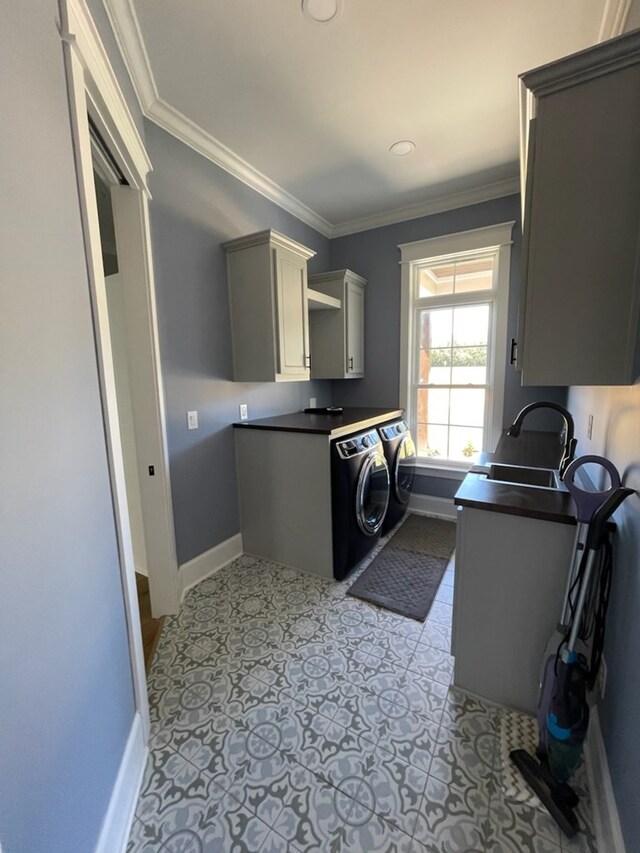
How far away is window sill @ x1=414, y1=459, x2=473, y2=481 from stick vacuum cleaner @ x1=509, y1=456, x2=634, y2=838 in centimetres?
206

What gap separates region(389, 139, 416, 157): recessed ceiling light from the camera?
2.24 m

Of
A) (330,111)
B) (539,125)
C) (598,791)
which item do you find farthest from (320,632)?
(330,111)

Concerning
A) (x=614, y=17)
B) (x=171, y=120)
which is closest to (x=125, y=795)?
(x=171, y=120)

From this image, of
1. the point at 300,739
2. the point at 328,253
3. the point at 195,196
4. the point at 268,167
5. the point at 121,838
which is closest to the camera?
the point at 121,838

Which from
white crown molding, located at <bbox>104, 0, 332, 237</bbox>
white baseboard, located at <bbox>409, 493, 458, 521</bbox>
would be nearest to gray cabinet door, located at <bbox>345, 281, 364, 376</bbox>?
white crown molding, located at <bbox>104, 0, 332, 237</bbox>

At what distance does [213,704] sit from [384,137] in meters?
3.22

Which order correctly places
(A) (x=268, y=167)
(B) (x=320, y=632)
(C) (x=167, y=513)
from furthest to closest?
1. (A) (x=268, y=167)
2. (C) (x=167, y=513)
3. (B) (x=320, y=632)

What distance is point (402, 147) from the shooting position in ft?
7.50

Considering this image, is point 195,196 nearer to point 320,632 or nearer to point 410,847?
point 320,632

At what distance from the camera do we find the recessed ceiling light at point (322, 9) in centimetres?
136

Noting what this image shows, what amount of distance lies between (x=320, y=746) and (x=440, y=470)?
2.42 metres

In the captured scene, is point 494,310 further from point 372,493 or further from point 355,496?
point 355,496

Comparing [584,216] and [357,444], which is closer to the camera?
[584,216]

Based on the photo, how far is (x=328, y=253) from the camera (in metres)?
3.58
